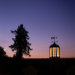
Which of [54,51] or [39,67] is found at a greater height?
[54,51]

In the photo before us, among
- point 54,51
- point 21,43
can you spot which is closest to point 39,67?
point 54,51

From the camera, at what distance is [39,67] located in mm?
26781

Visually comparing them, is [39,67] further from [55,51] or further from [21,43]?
[21,43]

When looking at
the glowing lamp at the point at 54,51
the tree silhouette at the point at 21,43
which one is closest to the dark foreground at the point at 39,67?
the glowing lamp at the point at 54,51

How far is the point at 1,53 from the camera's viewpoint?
182 feet

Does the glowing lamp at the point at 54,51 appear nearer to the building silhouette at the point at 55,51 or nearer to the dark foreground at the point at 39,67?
the building silhouette at the point at 55,51

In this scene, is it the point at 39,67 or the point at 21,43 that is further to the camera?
the point at 21,43

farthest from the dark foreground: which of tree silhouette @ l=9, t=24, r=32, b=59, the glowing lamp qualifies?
tree silhouette @ l=9, t=24, r=32, b=59

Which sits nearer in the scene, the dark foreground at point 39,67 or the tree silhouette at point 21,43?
the dark foreground at point 39,67

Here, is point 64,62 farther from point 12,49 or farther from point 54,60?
point 12,49

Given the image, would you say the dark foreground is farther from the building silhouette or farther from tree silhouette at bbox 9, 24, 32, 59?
tree silhouette at bbox 9, 24, 32, 59

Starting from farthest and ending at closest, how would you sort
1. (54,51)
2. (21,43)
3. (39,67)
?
(21,43), (39,67), (54,51)

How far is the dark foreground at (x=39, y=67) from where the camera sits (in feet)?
84.1

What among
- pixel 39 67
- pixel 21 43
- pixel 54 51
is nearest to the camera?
pixel 54 51
